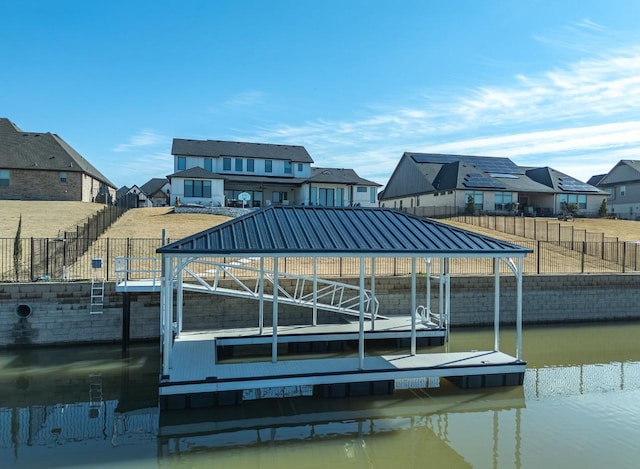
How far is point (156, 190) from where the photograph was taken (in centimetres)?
7231

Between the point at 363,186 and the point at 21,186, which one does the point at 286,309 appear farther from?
the point at 21,186

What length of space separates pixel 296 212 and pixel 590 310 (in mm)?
14790

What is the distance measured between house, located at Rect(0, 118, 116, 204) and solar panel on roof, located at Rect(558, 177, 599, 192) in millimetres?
42518

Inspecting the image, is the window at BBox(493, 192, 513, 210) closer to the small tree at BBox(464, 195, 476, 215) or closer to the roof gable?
the small tree at BBox(464, 195, 476, 215)

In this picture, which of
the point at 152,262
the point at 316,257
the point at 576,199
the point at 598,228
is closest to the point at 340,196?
the point at 598,228

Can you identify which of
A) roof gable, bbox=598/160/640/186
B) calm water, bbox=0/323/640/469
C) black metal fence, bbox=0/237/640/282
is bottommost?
calm water, bbox=0/323/640/469

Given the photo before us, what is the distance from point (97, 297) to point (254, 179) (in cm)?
2852

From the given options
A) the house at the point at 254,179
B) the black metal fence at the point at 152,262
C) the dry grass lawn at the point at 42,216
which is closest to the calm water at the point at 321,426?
the black metal fence at the point at 152,262

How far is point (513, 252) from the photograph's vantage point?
37.1 feet

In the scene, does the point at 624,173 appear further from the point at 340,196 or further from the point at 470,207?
the point at 340,196

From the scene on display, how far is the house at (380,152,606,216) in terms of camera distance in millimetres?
43781

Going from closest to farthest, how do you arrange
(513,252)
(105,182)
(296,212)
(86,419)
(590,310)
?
(86,419)
(513,252)
(296,212)
(590,310)
(105,182)

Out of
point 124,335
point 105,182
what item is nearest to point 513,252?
point 124,335

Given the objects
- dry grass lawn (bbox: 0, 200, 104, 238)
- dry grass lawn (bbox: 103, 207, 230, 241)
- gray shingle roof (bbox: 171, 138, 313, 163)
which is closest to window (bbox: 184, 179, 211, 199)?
dry grass lawn (bbox: 103, 207, 230, 241)
